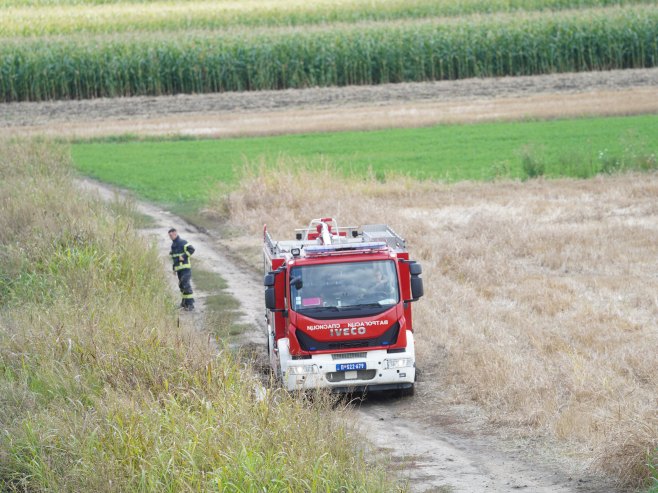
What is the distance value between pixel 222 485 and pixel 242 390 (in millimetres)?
2062

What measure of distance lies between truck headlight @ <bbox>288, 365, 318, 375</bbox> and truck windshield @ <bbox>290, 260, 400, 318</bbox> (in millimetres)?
798

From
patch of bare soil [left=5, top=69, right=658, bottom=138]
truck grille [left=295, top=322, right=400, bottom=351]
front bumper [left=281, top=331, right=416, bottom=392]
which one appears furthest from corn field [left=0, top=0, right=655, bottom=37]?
front bumper [left=281, top=331, right=416, bottom=392]

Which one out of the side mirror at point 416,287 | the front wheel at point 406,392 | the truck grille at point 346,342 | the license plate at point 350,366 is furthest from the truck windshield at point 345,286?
the front wheel at point 406,392

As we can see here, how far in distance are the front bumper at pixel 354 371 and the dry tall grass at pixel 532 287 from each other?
0.82 m

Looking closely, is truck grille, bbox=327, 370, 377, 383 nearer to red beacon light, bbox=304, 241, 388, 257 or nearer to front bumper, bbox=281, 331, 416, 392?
front bumper, bbox=281, 331, 416, 392

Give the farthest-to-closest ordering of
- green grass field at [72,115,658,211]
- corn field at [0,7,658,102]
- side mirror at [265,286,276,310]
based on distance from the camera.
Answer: corn field at [0,7,658,102], green grass field at [72,115,658,211], side mirror at [265,286,276,310]

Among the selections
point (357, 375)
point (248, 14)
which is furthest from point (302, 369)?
point (248, 14)

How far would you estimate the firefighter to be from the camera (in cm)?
2125

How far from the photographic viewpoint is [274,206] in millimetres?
30438

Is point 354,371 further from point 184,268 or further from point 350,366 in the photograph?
point 184,268

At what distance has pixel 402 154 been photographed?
41.0m

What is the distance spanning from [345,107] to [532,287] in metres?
36.1

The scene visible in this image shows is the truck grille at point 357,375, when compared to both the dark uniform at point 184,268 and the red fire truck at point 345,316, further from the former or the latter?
the dark uniform at point 184,268

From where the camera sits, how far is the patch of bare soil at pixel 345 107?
4922cm
